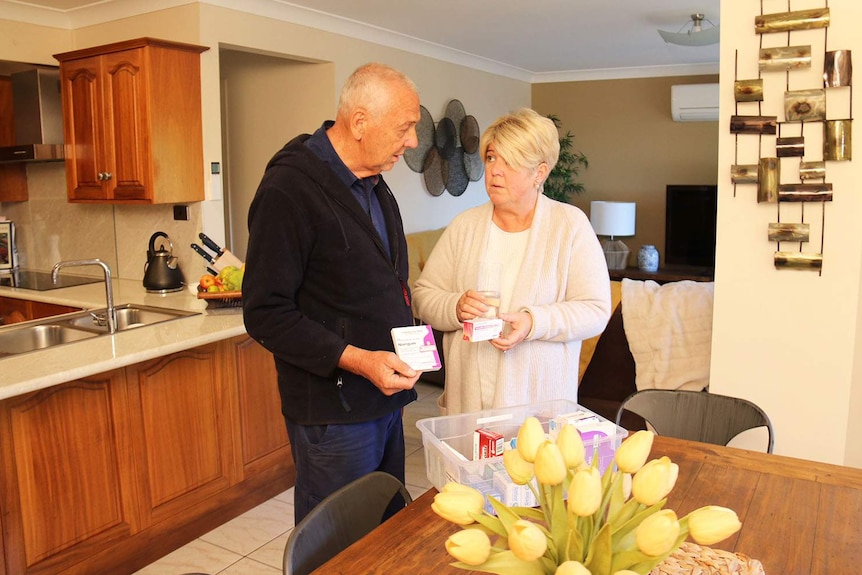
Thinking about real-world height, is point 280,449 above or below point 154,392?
below

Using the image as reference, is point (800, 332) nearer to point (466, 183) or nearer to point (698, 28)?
point (698, 28)

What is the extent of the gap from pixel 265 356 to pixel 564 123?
561 cm

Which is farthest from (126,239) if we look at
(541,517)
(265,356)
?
(541,517)

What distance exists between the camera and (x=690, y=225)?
727cm

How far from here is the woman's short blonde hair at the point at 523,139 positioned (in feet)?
Answer: 6.41

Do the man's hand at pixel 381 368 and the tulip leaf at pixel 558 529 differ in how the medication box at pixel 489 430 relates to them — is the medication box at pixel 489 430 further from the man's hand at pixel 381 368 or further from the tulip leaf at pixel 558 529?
the tulip leaf at pixel 558 529

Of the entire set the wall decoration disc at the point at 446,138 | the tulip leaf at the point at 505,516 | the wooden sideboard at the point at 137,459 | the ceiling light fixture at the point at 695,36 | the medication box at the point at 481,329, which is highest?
the ceiling light fixture at the point at 695,36

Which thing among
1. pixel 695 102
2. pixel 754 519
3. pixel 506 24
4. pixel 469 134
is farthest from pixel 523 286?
pixel 695 102

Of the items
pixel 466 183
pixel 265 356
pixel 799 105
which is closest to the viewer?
pixel 799 105

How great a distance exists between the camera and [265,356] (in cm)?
326

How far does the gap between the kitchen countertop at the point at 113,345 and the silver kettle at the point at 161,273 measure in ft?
0.47

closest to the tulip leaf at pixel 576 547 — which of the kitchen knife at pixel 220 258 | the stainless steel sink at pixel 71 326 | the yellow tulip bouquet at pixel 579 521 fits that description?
the yellow tulip bouquet at pixel 579 521

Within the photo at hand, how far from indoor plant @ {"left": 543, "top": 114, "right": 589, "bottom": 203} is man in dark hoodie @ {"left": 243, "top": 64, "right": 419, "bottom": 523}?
6167mm

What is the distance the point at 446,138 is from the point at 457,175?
0.43 meters
